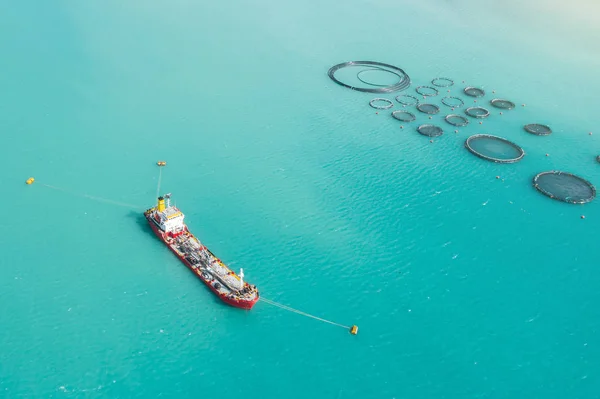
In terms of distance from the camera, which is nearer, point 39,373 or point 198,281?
point 39,373

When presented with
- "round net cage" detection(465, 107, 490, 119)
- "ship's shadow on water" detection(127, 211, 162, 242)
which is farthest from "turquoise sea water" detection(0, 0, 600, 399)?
"round net cage" detection(465, 107, 490, 119)

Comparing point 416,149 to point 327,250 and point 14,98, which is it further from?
point 14,98

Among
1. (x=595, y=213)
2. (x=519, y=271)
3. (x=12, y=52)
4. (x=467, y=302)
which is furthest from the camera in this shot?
(x=12, y=52)

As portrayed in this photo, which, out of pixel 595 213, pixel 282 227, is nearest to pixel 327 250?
pixel 282 227

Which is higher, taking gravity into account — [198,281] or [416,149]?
[416,149]

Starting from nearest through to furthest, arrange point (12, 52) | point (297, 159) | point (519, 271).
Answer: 1. point (519, 271)
2. point (297, 159)
3. point (12, 52)

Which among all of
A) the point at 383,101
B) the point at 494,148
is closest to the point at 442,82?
the point at 383,101

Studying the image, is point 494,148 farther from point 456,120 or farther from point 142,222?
point 142,222
